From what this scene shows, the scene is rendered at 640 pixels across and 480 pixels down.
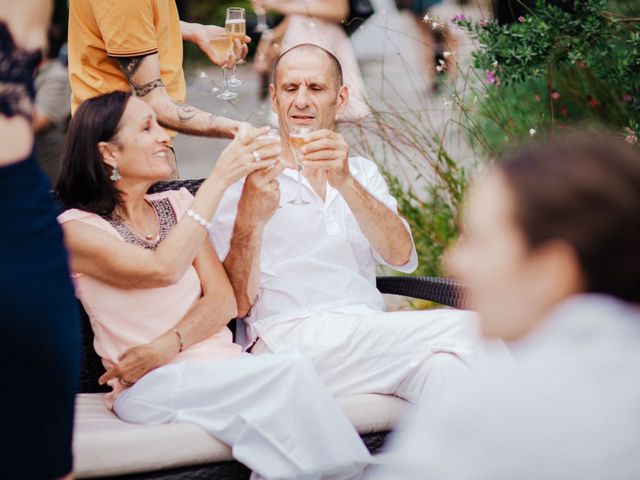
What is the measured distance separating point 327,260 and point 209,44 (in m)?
1.04

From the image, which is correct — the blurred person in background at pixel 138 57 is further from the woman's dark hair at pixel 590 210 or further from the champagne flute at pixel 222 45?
the woman's dark hair at pixel 590 210

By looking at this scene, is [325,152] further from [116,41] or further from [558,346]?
[558,346]

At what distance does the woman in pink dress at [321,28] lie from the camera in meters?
5.54

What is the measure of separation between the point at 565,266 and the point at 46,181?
1.10 meters

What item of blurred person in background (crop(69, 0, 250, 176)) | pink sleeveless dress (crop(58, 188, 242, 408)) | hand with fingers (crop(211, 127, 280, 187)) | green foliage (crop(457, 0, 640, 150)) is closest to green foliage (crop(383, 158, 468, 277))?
green foliage (crop(457, 0, 640, 150))

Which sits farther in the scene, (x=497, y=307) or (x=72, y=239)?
(x=72, y=239)

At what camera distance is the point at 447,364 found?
313cm

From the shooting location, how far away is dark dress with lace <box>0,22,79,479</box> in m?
1.93

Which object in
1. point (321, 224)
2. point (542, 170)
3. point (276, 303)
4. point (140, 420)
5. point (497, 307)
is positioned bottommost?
point (140, 420)

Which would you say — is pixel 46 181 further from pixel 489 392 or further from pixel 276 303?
pixel 276 303

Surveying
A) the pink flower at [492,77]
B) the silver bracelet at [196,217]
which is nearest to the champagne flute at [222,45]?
the silver bracelet at [196,217]

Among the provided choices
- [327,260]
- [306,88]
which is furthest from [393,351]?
[306,88]

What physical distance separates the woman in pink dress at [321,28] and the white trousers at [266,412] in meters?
2.76

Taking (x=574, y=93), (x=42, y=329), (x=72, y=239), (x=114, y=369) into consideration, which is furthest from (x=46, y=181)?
(x=574, y=93)
